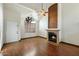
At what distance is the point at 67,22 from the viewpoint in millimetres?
2312

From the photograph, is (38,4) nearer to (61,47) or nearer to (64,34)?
(64,34)

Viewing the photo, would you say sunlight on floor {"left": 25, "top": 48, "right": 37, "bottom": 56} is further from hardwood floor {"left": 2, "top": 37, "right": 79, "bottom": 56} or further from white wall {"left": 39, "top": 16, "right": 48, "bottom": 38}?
white wall {"left": 39, "top": 16, "right": 48, "bottom": 38}

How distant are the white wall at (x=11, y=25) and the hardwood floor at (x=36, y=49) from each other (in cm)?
14

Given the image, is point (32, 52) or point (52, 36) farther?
point (52, 36)

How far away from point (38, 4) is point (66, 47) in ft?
3.79

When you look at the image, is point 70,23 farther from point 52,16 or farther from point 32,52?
point 32,52

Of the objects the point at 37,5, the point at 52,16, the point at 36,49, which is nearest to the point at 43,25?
the point at 52,16

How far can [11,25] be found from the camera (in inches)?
89.4

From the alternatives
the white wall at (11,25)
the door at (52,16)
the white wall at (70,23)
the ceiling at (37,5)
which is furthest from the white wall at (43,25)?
the white wall at (11,25)

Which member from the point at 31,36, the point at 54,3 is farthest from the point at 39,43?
the point at 54,3

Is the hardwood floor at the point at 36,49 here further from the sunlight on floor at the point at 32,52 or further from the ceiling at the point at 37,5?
the ceiling at the point at 37,5

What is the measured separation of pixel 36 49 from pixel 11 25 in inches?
30.9

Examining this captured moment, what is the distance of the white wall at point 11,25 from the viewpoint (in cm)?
223

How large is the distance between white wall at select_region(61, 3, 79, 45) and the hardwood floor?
0.18 metres
